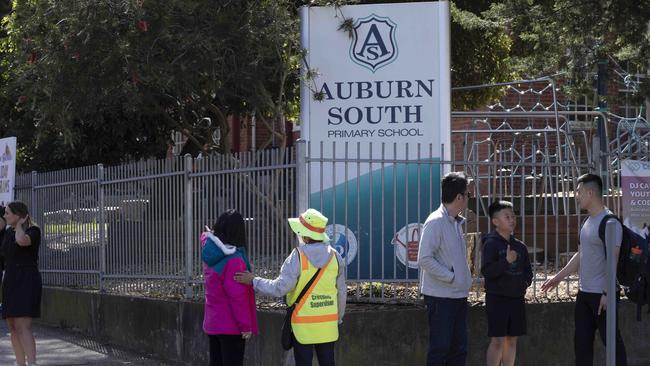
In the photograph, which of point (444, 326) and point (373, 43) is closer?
point (444, 326)

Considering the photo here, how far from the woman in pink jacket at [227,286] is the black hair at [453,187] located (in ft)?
5.24

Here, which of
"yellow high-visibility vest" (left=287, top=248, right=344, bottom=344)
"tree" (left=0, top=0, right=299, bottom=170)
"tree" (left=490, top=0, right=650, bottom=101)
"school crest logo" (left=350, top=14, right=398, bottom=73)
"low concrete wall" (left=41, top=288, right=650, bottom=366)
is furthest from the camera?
"tree" (left=490, top=0, right=650, bottom=101)

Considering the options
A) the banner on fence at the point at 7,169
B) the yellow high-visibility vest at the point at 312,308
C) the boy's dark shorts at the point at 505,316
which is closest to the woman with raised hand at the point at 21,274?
the yellow high-visibility vest at the point at 312,308

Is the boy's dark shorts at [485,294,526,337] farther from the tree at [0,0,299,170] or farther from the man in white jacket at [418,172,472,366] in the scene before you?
the tree at [0,0,299,170]

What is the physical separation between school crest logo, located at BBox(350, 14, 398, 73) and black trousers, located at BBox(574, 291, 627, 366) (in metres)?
3.41

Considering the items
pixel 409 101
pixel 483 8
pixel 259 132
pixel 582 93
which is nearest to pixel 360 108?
pixel 409 101

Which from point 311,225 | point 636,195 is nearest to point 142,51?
point 311,225

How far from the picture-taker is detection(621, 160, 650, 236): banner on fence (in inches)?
366

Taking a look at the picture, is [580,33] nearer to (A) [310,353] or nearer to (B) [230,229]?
(B) [230,229]

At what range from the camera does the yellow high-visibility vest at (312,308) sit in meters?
7.33

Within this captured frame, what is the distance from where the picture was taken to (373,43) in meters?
10.4

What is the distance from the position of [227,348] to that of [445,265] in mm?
1806

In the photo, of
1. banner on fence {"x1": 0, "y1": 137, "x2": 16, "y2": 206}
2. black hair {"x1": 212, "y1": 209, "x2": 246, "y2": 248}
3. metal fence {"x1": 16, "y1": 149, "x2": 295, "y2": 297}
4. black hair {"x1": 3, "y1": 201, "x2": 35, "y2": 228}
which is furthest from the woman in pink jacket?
banner on fence {"x1": 0, "y1": 137, "x2": 16, "y2": 206}

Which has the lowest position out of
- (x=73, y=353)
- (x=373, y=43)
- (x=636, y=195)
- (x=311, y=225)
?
(x=73, y=353)
